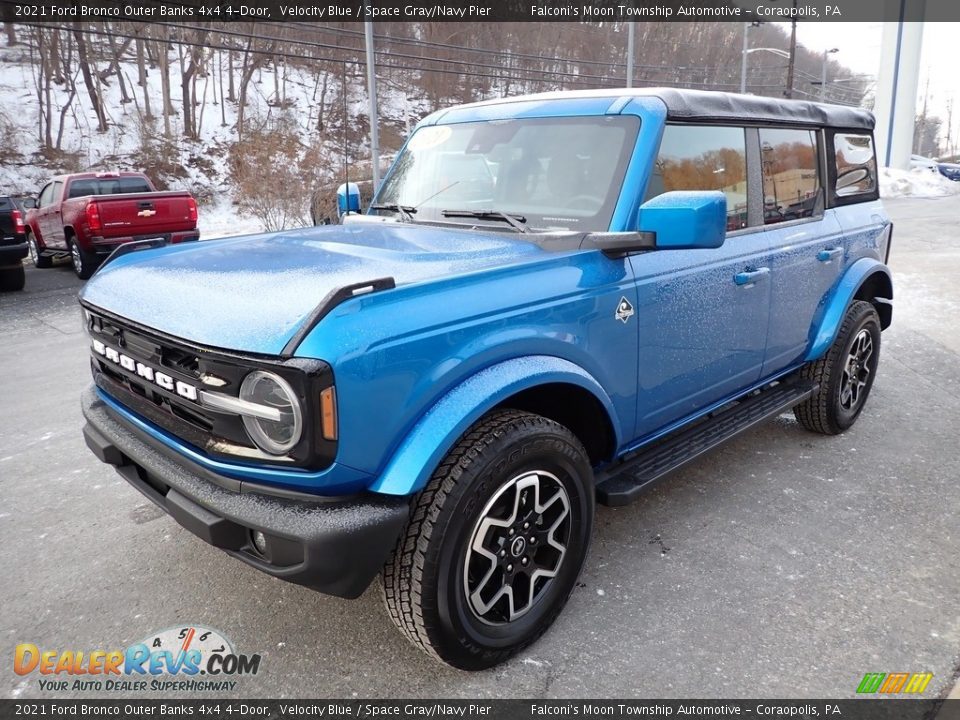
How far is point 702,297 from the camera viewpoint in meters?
3.14

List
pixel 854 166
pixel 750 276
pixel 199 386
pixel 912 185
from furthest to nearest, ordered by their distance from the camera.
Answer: pixel 912 185
pixel 854 166
pixel 750 276
pixel 199 386

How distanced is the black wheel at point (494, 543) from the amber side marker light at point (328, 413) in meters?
0.40

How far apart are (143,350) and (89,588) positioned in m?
1.29

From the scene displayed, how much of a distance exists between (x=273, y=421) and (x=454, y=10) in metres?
42.9

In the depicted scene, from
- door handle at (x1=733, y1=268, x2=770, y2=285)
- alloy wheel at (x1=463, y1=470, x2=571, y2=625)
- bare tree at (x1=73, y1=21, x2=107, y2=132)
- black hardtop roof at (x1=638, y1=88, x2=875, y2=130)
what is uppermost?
bare tree at (x1=73, y1=21, x2=107, y2=132)

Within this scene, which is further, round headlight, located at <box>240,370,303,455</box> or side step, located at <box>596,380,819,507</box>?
side step, located at <box>596,380,819,507</box>

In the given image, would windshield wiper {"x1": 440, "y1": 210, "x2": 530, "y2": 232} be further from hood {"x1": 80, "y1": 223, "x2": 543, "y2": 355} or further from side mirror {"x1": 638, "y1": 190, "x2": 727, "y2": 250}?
side mirror {"x1": 638, "y1": 190, "x2": 727, "y2": 250}

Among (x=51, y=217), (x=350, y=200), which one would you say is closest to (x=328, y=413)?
(x=350, y=200)

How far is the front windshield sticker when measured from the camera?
12.1ft

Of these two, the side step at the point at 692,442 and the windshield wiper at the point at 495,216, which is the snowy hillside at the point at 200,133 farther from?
the side step at the point at 692,442

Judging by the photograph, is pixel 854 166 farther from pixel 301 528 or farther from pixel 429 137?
pixel 301 528

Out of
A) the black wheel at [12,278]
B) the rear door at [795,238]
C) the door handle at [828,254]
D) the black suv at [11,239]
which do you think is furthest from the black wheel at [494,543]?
the black wheel at [12,278]

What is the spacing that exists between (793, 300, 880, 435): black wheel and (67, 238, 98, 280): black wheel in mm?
11431

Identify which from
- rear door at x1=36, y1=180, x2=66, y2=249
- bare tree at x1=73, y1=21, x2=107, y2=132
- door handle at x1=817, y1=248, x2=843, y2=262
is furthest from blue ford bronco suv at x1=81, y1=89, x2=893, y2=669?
bare tree at x1=73, y1=21, x2=107, y2=132
